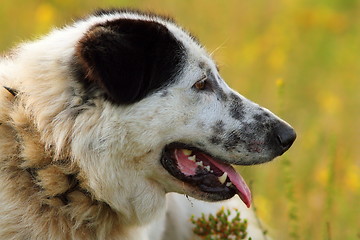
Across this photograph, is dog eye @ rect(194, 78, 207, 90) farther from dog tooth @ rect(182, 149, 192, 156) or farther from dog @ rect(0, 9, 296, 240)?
dog tooth @ rect(182, 149, 192, 156)

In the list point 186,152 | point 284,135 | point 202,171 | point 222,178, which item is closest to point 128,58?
point 186,152

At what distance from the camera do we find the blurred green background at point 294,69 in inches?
267

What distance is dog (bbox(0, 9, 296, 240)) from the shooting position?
411 cm

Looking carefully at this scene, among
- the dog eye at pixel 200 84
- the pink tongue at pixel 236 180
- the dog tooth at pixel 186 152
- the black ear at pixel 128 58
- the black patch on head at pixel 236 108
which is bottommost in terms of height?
the pink tongue at pixel 236 180

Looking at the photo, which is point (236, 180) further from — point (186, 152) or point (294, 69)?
point (294, 69)

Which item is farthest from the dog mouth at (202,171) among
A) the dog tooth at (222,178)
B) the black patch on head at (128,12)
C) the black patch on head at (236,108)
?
the black patch on head at (128,12)

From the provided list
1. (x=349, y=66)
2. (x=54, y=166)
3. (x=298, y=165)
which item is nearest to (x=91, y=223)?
(x=54, y=166)

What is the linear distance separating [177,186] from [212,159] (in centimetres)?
26

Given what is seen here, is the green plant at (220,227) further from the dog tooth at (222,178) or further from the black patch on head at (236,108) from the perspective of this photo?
the black patch on head at (236,108)

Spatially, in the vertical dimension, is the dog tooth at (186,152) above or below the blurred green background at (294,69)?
above

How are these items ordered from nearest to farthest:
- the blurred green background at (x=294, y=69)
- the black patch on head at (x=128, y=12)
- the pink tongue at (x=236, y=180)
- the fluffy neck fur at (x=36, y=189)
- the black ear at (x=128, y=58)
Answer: the black ear at (x=128, y=58), the fluffy neck fur at (x=36, y=189), the pink tongue at (x=236, y=180), the black patch on head at (x=128, y=12), the blurred green background at (x=294, y=69)

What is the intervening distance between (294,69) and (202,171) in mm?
5095

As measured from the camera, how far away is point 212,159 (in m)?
4.38

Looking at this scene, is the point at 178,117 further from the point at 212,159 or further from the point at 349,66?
the point at 349,66
